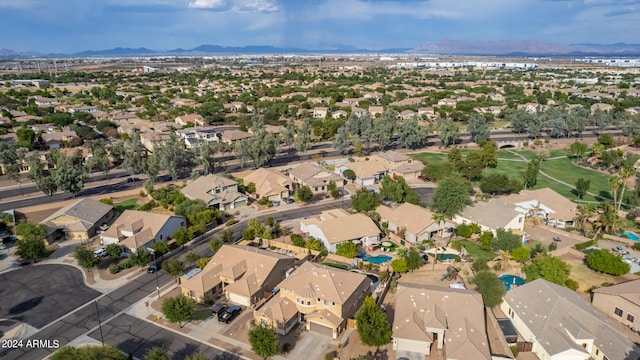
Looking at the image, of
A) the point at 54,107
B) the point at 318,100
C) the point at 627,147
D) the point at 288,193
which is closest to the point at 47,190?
the point at 288,193

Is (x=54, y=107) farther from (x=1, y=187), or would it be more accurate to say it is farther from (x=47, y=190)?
(x=47, y=190)

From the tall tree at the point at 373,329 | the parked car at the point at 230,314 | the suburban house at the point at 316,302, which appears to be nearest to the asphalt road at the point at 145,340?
the parked car at the point at 230,314

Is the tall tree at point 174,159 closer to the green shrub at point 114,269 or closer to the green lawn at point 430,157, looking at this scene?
the green shrub at point 114,269

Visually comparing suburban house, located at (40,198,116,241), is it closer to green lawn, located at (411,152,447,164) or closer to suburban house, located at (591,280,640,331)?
suburban house, located at (591,280,640,331)

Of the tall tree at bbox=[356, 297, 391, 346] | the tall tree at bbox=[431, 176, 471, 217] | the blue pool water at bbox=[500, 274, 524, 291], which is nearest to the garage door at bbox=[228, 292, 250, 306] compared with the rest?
the tall tree at bbox=[356, 297, 391, 346]

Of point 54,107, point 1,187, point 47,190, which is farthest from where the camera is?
point 54,107

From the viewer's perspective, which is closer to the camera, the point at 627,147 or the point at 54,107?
the point at 627,147
